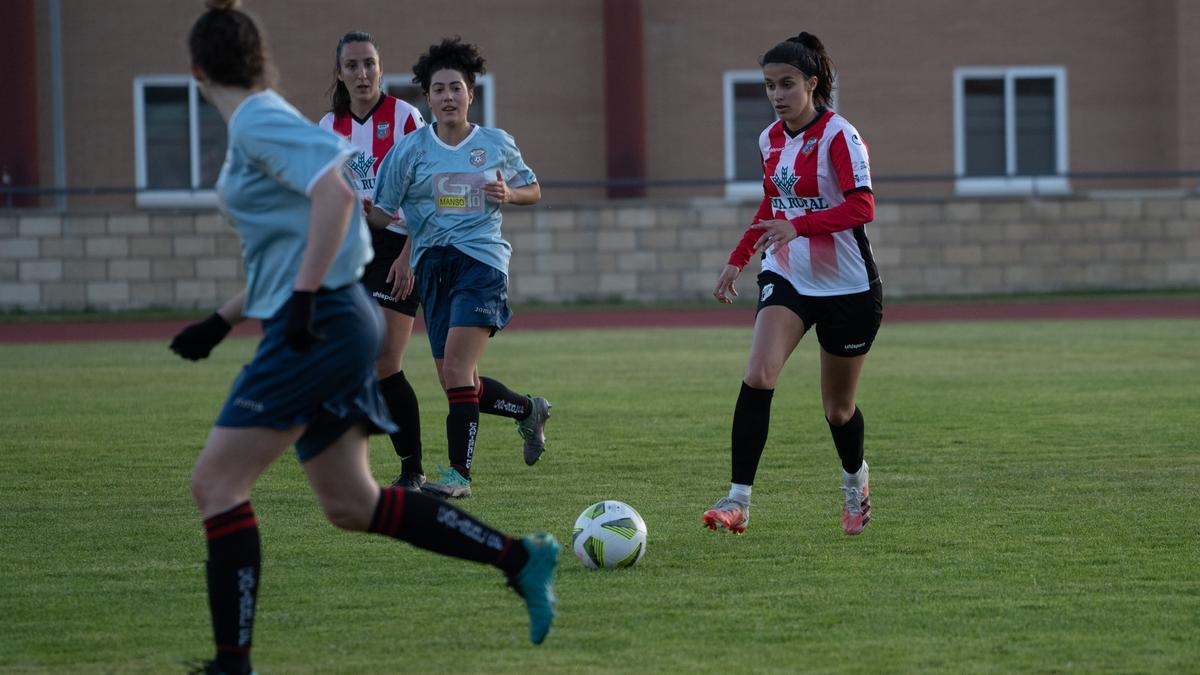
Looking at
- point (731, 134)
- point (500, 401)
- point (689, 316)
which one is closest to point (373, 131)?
point (500, 401)

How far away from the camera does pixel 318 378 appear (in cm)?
406

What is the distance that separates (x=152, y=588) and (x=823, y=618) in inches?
93.3

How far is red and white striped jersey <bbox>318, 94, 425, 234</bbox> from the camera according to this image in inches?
318

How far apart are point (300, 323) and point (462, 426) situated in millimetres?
3649

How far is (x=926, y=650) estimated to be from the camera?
453 cm

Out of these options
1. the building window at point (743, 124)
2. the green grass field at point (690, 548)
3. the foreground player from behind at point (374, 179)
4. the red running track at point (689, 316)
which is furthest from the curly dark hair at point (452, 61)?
the building window at point (743, 124)

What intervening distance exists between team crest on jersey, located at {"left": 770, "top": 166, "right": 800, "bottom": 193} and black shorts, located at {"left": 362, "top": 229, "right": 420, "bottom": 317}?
7.06 feet

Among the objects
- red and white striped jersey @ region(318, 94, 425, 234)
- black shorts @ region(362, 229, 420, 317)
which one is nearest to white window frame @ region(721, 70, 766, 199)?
red and white striped jersey @ region(318, 94, 425, 234)

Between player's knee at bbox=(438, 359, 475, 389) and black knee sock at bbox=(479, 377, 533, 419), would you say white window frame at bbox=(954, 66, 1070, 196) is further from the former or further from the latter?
player's knee at bbox=(438, 359, 475, 389)

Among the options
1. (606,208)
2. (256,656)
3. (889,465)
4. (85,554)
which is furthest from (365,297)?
(606,208)

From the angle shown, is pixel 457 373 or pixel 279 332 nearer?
pixel 279 332

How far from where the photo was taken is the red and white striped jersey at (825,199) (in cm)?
636

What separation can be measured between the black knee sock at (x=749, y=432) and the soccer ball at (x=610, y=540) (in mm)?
661

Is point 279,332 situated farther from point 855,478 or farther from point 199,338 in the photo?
point 855,478
